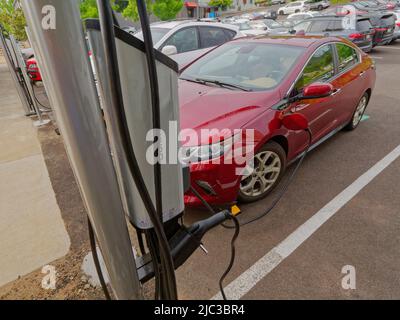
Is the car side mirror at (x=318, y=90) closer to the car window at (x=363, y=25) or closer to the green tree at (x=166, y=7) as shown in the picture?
the car window at (x=363, y=25)

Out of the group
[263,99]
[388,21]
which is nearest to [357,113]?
[263,99]

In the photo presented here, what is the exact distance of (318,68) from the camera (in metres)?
3.07

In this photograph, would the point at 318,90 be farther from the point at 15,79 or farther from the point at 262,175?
the point at 15,79

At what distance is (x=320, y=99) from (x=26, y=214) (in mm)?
3401

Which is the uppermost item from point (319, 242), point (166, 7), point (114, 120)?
point (114, 120)

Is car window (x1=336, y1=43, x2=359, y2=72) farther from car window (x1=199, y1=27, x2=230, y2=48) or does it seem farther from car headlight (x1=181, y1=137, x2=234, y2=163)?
car window (x1=199, y1=27, x2=230, y2=48)

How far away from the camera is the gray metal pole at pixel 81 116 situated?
580mm

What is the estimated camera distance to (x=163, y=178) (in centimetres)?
90

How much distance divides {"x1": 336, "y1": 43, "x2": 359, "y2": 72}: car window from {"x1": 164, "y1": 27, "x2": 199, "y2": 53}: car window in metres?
3.14

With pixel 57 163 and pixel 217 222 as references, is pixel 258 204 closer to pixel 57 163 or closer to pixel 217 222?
pixel 217 222

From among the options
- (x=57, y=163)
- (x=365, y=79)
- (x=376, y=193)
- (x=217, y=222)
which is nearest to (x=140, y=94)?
(x=217, y=222)

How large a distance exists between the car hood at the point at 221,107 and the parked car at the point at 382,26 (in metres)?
10.4

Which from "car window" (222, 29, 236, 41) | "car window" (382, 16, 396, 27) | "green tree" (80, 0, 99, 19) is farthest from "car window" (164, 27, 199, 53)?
"car window" (382, 16, 396, 27)

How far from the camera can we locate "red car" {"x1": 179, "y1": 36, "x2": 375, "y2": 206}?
230cm
